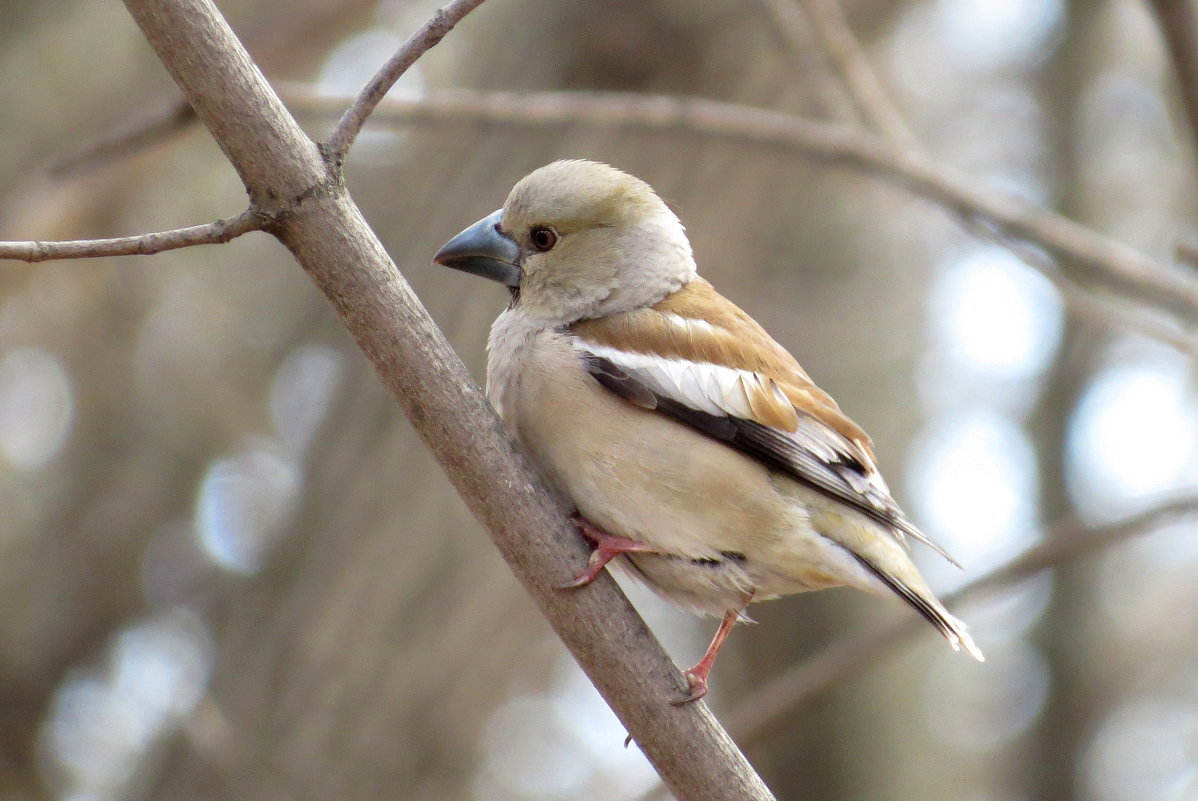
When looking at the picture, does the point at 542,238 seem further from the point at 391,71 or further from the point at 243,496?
the point at 243,496

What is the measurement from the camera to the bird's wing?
351 cm

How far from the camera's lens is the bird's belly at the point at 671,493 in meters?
3.32

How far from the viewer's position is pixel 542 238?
4020mm

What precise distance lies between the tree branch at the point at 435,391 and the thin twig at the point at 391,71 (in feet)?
0.18

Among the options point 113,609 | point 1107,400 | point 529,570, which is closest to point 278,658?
point 113,609

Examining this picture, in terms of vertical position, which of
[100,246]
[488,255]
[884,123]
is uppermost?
[884,123]

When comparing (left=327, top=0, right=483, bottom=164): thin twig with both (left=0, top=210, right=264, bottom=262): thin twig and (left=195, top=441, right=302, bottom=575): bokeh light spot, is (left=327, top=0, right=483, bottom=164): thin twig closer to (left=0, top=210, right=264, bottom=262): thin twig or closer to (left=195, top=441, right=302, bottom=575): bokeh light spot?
(left=0, top=210, right=264, bottom=262): thin twig

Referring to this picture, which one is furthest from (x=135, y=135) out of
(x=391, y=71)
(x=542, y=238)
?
(x=391, y=71)

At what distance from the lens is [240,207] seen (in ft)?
28.0

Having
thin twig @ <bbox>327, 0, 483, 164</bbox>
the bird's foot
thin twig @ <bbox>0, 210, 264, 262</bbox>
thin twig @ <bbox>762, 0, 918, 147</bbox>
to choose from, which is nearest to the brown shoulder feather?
the bird's foot

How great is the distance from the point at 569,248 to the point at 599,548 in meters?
1.31

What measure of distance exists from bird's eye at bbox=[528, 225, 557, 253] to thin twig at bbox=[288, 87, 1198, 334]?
2.75 ft

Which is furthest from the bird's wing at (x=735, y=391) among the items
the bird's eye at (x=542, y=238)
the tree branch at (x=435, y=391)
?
the tree branch at (x=435, y=391)

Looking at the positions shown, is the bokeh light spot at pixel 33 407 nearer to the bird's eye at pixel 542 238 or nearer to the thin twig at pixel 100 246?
the bird's eye at pixel 542 238
